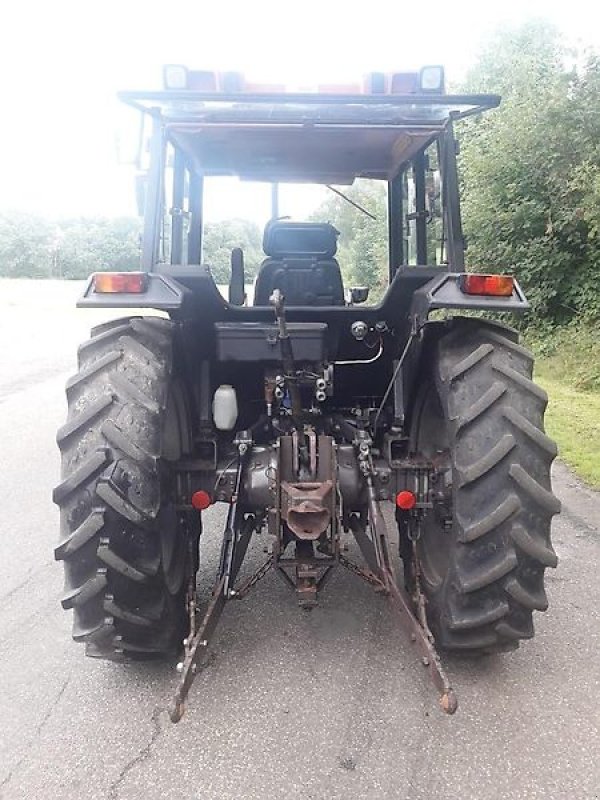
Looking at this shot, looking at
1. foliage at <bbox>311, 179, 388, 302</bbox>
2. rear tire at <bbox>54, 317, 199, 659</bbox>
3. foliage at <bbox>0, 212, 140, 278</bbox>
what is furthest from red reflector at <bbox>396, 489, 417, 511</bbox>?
foliage at <bbox>0, 212, 140, 278</bbox>

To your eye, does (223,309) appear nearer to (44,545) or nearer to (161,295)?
(161,295)

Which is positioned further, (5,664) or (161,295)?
(5,664)

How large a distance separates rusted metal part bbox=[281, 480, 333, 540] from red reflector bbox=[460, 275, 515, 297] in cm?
100

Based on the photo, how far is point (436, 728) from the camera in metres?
2.65

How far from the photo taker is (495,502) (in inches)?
107

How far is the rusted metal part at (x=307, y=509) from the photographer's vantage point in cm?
283

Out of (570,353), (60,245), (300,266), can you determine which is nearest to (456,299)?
(300,266)

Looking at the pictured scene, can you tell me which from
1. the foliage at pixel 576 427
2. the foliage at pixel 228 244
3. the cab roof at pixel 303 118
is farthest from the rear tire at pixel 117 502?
the foliage at pixel 576 427

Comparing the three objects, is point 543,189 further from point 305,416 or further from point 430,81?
point 305,416

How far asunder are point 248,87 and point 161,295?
1090mm

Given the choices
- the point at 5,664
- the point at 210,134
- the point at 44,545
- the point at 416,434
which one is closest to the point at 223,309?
the point at 210,134

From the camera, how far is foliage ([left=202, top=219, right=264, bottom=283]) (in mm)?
4461

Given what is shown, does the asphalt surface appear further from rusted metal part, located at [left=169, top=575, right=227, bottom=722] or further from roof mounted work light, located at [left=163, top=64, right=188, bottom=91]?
roof mounted work light, located at [left=163, top=64, right=188, bottom=91]

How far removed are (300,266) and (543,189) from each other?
912cm
